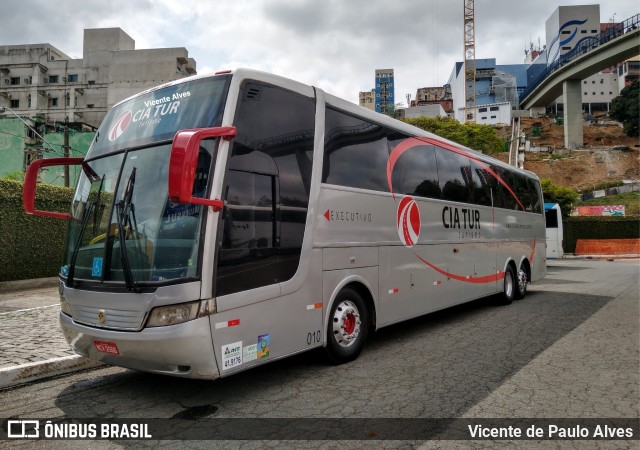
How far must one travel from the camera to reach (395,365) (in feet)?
19.1

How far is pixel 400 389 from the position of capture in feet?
16.0

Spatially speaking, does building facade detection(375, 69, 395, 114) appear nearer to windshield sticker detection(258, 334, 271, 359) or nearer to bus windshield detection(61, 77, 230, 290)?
bus windshield detection(61, 77, 230, 290)

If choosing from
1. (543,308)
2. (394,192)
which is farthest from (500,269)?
(394,192)

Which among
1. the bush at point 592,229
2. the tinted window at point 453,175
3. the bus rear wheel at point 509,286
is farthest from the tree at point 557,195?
the tinted window at point 453,175

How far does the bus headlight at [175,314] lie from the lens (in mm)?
4102

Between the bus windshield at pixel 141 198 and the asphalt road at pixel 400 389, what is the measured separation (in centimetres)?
131

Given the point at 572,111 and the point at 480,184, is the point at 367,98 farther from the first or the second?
the point at 480,184

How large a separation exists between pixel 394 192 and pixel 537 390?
3.34 metres

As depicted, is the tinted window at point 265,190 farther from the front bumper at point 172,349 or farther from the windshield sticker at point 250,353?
the windshield sticker at point 250,353

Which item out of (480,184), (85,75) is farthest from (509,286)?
(85,75)

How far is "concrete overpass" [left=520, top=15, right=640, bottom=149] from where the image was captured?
56.7m

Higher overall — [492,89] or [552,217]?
[492,89]

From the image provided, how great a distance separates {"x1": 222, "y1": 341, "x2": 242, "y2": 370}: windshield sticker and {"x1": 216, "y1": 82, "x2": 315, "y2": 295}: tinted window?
1.68ft

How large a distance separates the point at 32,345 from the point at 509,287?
10.2m
